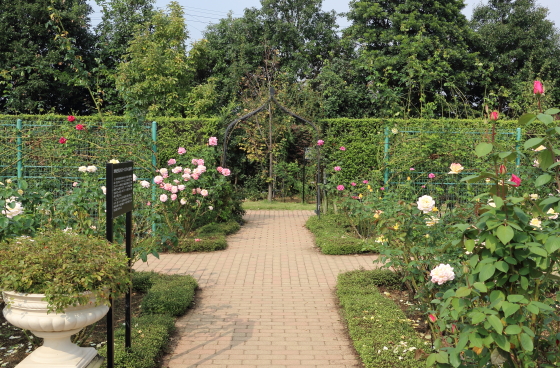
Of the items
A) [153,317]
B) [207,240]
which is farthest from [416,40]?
[153,317]

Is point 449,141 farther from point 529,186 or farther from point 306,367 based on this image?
point 306,367

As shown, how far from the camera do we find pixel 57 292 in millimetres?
2801

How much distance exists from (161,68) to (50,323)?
46.5 ft

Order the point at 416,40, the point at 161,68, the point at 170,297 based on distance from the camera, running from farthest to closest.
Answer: the point at 416,40
the point at 161,68
the point at 170,297

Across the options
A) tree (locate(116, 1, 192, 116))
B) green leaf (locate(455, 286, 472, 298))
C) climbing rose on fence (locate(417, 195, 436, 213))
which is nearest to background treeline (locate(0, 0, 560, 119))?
tree (locate(116, 1, 192, 116))

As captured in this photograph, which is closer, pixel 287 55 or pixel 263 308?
pixel 263 308

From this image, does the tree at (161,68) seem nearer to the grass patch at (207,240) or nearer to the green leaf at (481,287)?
the grass patch at (207,240)

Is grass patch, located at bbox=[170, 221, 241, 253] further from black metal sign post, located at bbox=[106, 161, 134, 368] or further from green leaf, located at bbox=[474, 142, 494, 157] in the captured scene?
green leaf, located at bbox=[474, 142, 494, 157]

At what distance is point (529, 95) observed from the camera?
45.9 ft

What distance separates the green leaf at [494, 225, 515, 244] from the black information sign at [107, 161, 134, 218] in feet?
7.26

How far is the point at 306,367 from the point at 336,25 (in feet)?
65.5

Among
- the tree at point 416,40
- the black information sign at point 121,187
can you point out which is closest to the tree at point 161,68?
the tree at point 416,40

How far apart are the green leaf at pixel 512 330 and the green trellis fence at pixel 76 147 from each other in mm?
7577

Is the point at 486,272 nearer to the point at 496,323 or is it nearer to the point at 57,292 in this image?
the point at 496,323
